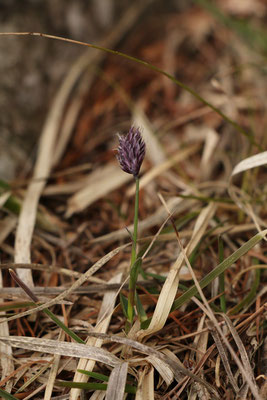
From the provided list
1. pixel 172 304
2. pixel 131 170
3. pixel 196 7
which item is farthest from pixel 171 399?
pixel 196 7

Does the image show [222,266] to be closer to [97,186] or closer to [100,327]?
[100,327]

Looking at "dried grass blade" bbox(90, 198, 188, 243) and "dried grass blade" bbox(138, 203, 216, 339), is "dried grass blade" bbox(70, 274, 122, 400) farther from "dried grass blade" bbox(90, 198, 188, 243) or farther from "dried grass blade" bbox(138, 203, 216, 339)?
"dried grass blade" bbox(90, 198, 188, 243)

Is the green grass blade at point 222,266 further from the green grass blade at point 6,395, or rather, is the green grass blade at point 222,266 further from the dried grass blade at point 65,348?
the green grass blade at point 6,395

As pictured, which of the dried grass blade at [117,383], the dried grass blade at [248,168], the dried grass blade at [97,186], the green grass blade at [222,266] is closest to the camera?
the dried grass blade at [117,383]

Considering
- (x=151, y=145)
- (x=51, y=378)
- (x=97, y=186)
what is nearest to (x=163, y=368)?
(x=51, y=378)

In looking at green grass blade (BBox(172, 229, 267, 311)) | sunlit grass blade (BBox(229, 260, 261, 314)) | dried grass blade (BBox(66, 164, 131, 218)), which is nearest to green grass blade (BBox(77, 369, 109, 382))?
green grass blade (BBox(172, 229, 267, 311))

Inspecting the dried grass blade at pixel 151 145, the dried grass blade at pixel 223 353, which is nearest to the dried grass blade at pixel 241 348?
the dried grass blade at pixel 223 353
